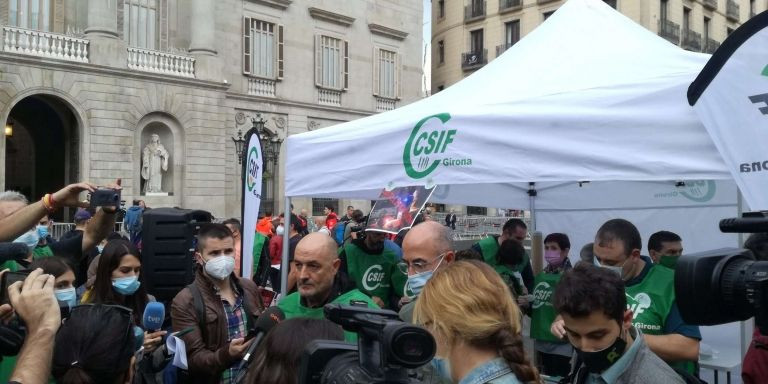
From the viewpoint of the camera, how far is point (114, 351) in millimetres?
2379

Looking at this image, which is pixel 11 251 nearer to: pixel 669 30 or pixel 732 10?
pixel 669 30

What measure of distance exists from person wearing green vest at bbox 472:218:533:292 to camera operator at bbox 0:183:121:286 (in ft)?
11.7

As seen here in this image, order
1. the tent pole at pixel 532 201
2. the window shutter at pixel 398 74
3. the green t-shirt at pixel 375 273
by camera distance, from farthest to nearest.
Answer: the window shutter at pixel 398 74, the tent pole at pixel 532 201, the green t-shirt at pixel 375 273

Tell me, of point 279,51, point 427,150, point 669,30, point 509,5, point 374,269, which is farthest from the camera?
point 509,5

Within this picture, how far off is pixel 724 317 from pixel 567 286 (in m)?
0.91

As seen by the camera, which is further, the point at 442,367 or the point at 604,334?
the point at 604,334

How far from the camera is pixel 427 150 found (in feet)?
14.7

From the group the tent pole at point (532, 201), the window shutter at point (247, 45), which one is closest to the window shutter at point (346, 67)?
the window shutter at point (247, 45)

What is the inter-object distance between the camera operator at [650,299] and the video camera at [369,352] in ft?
6.35

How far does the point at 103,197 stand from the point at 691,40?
40931 mm

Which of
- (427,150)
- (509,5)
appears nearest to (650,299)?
(427,150)

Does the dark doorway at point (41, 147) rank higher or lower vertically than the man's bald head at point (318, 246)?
higher

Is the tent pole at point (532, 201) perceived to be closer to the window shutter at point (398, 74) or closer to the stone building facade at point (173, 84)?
the stone building facade at point (173, 84)

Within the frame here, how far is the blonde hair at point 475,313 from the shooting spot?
1.92m
